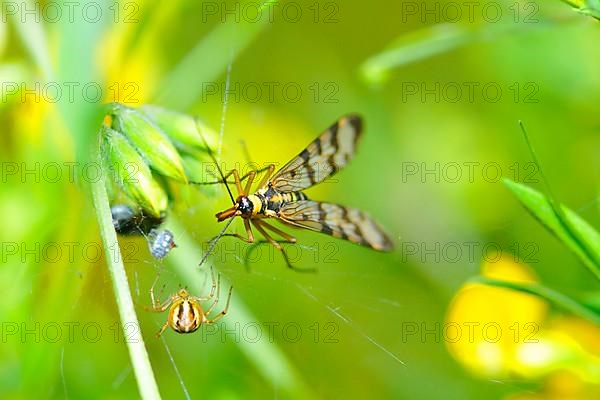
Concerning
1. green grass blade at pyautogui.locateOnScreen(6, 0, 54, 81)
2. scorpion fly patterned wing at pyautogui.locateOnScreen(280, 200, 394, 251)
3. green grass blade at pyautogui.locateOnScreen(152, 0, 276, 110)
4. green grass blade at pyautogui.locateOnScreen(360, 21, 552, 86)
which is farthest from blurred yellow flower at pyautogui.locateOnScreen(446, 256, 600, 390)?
green grass blade at pyautogui.locateOnScreen(6, 0, 54, 81)

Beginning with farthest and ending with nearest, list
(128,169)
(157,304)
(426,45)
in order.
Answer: (426,45) < (157,304) < (128,169)

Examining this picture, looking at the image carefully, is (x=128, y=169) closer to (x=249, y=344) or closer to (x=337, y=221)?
(x=337, y=221)

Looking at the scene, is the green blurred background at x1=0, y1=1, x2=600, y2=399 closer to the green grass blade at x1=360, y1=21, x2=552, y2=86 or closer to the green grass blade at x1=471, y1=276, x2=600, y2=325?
the green grass blade at x1=360, y1=21, x2=552, y2=86

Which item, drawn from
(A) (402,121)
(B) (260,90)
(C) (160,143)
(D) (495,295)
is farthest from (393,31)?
(C) (160,143)

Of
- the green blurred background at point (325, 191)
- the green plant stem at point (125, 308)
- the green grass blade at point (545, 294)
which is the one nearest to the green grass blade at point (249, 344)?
the green blurred background at point (325, 191)

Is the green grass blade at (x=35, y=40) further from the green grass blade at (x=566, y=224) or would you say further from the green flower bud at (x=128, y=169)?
the green grass blade at (x=566, y=224)

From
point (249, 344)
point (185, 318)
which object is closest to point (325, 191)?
point (249, 344)

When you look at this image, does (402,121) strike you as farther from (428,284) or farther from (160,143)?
(160,143)
